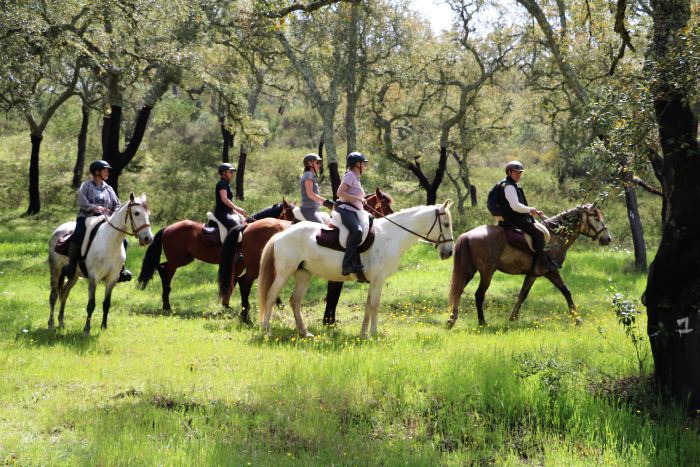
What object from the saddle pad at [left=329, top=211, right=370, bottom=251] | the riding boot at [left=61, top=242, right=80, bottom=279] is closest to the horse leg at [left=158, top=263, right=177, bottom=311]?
the riding boot at [left=61, top=242, right=80, bottom=279]

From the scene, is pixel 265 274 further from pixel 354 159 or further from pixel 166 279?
pixel 166 279

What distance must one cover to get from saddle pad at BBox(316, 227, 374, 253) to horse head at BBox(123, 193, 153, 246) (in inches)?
109

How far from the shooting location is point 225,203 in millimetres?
14141

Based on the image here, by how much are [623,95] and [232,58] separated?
25.7m

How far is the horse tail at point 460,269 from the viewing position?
40.2 feet

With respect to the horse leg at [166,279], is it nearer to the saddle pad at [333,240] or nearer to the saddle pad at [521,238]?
the saddle pad at [333,240]

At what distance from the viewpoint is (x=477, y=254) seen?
1266 cm

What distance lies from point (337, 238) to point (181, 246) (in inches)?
207

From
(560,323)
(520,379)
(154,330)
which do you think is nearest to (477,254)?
(560,323)

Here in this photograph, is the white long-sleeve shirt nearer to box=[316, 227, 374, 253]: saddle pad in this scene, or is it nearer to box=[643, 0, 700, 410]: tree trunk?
Answer: box=[316, 227, 374, 253]: saddle pad

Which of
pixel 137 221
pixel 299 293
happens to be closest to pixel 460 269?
pixel 299 293

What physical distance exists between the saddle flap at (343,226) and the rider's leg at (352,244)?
0.33 ft

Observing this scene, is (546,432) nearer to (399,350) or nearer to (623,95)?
(399,350)

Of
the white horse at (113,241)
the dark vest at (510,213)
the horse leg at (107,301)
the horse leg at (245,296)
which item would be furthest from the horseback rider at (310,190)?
the horse leg at (107,301)
